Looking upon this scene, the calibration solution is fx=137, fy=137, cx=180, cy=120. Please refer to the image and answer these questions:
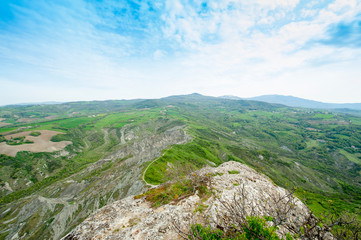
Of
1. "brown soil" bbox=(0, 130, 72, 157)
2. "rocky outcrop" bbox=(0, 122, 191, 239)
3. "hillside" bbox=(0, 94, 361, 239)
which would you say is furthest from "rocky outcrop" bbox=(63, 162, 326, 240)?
"brown soil" bbox=(0, 130, 72, 157)

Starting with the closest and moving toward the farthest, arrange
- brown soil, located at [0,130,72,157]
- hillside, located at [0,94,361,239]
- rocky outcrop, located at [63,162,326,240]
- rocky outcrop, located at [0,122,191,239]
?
rocky outcrop, located at [63,162,326,240] < rocky outcrop, located at [0,122,191,239] < hillside, located at [0,94,361,239] < brown soil, located at [0,130,72,157]

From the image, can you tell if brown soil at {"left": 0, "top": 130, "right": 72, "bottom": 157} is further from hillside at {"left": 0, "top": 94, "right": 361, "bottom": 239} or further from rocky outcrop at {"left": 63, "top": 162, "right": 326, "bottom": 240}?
rocky outcrop at {"left": 63, "top": 162, "right": 326, "bottom": 240}

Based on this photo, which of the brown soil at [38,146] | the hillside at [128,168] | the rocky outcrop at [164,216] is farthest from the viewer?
the brown soil at [38,146]

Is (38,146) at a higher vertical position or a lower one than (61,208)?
lower

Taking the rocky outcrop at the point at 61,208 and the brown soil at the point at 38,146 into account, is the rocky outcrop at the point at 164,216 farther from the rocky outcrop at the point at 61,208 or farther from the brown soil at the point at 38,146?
the brown soil at the point at 38,146

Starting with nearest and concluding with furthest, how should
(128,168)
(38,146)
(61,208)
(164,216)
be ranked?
(164,216), (61,208), (128,168), (38,146)

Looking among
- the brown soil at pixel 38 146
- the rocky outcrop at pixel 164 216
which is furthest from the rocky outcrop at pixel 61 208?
the brown soil at pixel 38 146

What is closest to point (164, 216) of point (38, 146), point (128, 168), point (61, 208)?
point (61, 208)

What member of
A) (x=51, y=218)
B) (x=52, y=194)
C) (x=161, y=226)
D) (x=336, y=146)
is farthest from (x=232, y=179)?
(x=336, y=146)

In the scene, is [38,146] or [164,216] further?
[38,146]

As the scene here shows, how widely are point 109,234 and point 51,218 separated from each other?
47440 millimetres

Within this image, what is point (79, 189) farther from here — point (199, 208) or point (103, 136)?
point (103, 136)

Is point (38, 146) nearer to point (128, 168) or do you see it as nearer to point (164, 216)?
point (128, 168)

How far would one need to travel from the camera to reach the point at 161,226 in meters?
12.1
